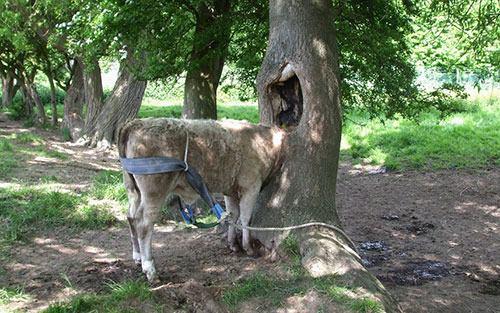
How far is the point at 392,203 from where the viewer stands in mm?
10562

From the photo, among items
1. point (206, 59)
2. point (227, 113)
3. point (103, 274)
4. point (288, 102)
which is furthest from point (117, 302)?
point (227, 113)

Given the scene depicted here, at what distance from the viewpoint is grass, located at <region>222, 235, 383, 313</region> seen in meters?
4.78

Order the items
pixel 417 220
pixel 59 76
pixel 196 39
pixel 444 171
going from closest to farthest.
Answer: pixel 196 39 → pixel 417 220 → pixel 444 171 → pixel 59 76

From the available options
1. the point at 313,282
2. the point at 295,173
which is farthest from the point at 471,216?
the point at 313,282

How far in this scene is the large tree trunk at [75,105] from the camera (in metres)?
18.7

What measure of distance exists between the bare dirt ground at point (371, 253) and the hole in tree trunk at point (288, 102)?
1.84 meters

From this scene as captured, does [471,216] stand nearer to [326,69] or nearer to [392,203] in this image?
[392,203]

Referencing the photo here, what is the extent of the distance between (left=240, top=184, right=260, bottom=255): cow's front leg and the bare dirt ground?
207 mm

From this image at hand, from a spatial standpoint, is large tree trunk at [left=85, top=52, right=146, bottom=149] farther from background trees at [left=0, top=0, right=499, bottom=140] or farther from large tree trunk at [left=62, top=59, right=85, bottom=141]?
background trees at [left=0, top=0, right=499, bottom=140]

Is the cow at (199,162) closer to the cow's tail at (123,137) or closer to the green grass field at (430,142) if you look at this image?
the cow's tail at (123,137)

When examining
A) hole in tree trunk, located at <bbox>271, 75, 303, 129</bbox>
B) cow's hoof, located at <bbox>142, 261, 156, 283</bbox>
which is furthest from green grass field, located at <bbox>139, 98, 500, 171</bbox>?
cow's hoof, located at <bbox>142, 261, 156, 283</bbox>

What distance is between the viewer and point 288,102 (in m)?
6.84

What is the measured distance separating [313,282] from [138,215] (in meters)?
2.05

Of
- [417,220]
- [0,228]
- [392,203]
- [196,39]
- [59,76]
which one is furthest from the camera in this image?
[59,76]
